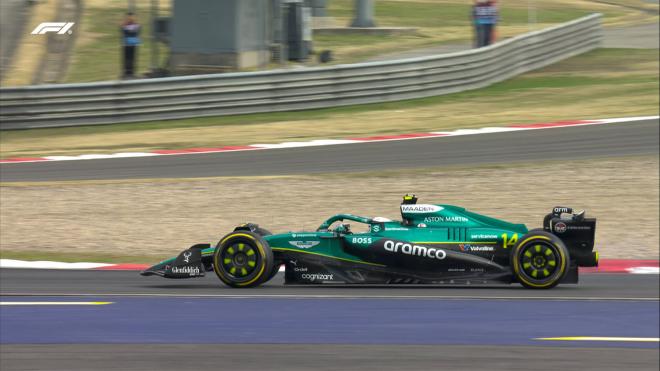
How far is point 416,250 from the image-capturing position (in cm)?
889

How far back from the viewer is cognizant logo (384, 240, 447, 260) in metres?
8.88

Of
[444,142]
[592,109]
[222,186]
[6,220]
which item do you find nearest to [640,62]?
[592,109]

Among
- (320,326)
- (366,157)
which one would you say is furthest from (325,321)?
(366,157)

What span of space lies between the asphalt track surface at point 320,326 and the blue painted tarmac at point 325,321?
11mm

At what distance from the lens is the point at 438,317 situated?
8.42 m

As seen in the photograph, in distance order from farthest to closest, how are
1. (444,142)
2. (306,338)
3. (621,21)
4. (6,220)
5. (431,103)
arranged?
(621,21), (431,103), (444,142), (6,220), (306,338)

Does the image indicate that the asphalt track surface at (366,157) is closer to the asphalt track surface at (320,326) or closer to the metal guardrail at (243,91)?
the metal guardrail at (243,91)

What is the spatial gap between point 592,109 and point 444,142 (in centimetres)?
472

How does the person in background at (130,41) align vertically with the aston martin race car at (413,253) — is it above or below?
above

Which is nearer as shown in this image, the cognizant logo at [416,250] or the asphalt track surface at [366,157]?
the cognizant logo at [416,250]

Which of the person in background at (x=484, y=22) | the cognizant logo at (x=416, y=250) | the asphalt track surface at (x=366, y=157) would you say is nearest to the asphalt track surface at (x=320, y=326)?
the cognizant logo at (x=416, y=250)

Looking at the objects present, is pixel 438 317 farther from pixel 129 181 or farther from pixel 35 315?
pixel 129 181

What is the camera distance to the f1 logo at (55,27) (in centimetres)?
2635

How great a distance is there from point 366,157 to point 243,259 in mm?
8002
